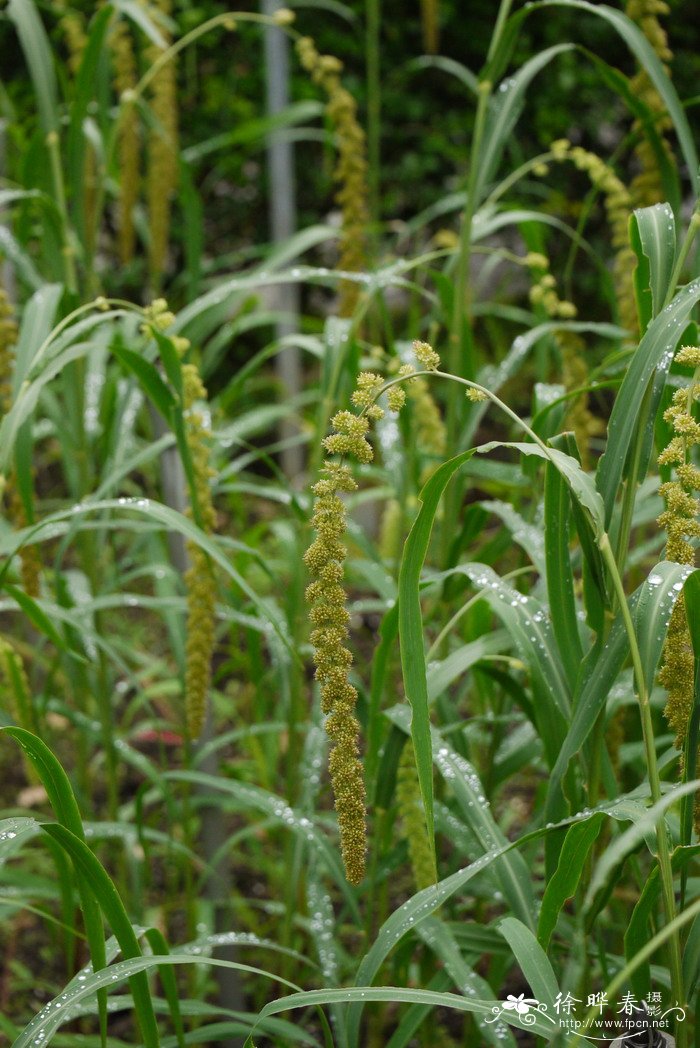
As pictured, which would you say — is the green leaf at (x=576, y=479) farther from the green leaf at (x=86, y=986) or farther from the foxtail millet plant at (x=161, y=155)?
the foxtail millet plant at (x=161, y=155)

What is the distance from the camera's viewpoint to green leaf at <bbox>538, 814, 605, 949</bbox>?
2.83ft

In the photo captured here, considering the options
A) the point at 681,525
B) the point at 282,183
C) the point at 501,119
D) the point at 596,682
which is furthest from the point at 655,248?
the point at 282,183

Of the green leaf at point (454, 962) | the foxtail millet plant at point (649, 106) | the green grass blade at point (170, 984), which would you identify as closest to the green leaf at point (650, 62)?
the foxtail millet plant at point (649, 106)

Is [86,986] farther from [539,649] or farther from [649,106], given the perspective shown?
[649,106]

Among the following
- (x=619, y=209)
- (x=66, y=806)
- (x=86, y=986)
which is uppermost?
(x=619, y=209)

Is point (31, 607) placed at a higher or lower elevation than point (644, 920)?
higher

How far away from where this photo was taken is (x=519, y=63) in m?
3.65

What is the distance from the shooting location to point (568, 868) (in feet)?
2.89

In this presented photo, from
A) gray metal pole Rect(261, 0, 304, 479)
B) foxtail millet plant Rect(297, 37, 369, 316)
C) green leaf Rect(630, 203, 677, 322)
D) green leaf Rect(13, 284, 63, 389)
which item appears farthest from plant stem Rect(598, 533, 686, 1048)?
gray metal pole Rect(261, 0, 304, 479)

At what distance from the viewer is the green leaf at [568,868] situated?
86cm

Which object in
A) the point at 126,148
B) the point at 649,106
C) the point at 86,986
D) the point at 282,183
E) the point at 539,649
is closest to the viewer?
the point at 86,986

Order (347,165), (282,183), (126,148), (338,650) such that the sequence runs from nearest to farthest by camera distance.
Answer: (338,650) < (347,165) < (126,148) < (282,183)

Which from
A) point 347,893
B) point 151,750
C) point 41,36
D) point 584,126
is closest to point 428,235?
point 584,126

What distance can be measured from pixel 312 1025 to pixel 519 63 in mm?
3100
